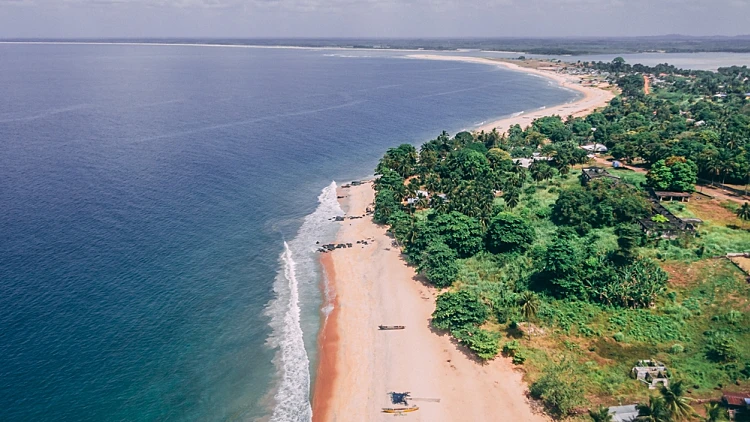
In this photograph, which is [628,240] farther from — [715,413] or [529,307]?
[715,413]

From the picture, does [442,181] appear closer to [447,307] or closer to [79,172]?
[447,307]

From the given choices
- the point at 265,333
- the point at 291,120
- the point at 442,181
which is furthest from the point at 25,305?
the point at 291,120

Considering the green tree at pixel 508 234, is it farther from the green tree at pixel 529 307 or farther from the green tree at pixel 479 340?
the green tree at pixel 479 340

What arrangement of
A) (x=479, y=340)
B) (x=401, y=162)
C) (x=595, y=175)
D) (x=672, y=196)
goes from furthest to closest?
(x=401, y=162) → (x=595, y=175) → (x=672, y=196) → (x=479, y=340)

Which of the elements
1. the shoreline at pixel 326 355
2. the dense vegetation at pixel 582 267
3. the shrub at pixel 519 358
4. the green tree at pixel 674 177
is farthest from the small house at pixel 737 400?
the green tree at pixel 674 177

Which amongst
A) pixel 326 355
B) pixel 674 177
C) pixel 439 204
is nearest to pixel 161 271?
pixel 326 355
